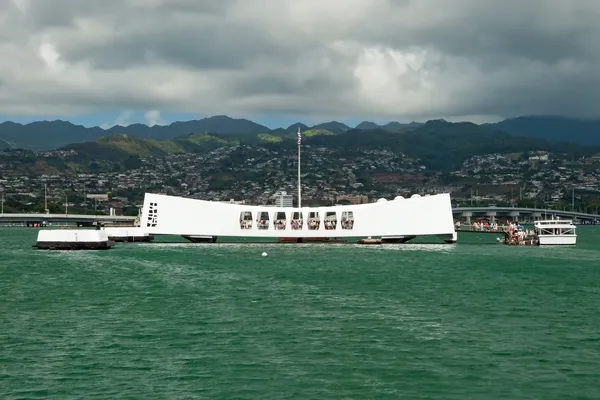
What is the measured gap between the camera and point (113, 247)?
94875 millimetres

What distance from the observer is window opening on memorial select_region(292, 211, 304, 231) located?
99.5 meters

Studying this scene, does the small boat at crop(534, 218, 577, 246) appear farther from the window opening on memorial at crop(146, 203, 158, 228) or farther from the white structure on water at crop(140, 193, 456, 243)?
the window opening on memorial at crop(146, 203, 158, 228)

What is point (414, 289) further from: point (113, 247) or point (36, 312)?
point (113, 247)

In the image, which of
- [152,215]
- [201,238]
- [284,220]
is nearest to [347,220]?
[284,220]

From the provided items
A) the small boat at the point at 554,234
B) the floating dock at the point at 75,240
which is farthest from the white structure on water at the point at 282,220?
the small boat at the point at 554,234

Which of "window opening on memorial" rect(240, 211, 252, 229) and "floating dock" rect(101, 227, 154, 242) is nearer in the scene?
"window opening on memorial" rect(240, 211, 252, 229)

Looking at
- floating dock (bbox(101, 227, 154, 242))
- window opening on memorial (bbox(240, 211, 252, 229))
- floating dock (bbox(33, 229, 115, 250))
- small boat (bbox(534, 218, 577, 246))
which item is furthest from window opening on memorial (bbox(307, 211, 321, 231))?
small boat (bbox(534, 218, 577, 246))

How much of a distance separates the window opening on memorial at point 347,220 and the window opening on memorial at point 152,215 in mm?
23052

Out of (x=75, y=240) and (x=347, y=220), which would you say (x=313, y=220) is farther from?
(x=75, y=240)

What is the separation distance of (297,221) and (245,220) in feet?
21.0

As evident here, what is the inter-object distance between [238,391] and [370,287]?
1051 inches

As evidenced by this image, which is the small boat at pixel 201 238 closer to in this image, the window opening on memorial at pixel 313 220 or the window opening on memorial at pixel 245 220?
the window opening on memorial at pixel 245 220

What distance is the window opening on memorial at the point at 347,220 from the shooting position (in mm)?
98562

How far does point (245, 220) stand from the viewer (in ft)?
327
